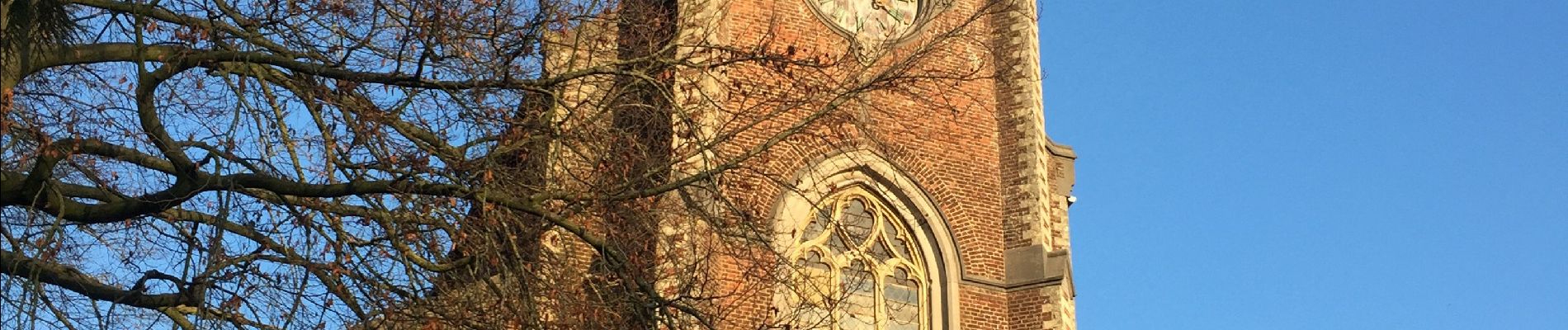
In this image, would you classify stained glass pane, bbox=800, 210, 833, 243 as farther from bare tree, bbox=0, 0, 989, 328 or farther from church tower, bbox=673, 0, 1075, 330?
bare tree, bbox=0, 0, 989, 328

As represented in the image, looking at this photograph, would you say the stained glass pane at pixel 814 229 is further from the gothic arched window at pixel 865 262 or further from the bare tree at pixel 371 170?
the bare tree at pixel 371 170

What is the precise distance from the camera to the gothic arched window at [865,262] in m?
16.3

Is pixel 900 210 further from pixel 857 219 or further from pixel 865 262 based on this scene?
pixel 865 262

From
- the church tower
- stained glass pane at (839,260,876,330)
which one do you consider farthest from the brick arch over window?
stained glass pane at (839,260,876,330)

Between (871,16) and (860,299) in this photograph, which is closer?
(860,299)

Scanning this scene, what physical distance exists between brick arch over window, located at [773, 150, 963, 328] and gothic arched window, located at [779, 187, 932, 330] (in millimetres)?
15

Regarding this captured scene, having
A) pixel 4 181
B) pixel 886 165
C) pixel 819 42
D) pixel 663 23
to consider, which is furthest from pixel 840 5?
pixel 4 181

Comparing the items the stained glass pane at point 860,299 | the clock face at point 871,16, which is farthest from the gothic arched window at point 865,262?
the clock face at point 871,16

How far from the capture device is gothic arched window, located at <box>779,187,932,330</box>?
1633 centimetres

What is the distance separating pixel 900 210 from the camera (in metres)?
17.0

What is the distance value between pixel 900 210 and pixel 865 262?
47.1 inches

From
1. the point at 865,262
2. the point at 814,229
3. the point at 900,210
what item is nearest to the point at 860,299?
the point at 865,262

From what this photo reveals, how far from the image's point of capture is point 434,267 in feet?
31.6

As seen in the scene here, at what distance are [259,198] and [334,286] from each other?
0.78m
